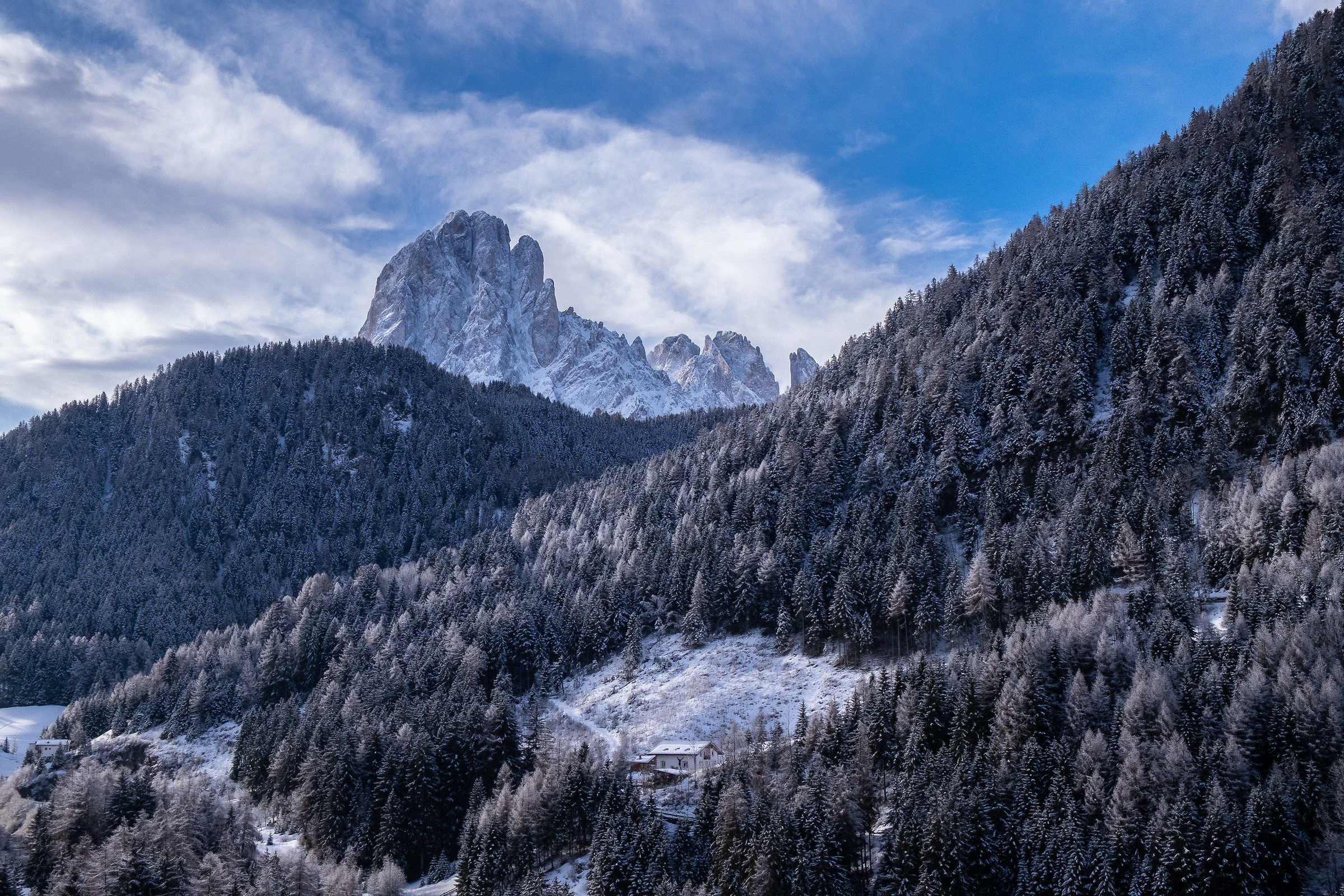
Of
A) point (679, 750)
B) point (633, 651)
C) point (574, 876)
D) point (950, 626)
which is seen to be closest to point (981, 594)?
point (950, 626)

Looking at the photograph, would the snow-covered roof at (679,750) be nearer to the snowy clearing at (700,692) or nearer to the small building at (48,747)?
the snowy clearing at (700,692)

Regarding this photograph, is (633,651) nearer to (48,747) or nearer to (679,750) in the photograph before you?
(679,750)

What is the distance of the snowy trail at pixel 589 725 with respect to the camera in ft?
331

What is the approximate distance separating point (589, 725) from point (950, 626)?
4698 centimetres

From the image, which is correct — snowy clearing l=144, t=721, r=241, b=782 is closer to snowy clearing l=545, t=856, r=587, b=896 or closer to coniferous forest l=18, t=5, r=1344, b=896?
coniferous forest l=18, t=5, r=1344, b=896

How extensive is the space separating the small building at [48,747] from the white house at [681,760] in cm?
9628

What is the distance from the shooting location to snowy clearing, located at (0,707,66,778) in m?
139

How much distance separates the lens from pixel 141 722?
A: 13688 centimetres

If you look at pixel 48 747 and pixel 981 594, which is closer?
pixel 981 594

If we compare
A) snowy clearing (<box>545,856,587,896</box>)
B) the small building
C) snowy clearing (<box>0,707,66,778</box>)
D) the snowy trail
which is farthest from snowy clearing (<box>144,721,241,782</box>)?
snowy clearing (<box>545,856,587,896</box>)

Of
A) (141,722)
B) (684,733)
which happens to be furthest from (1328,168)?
(141,722)

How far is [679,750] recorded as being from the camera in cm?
9181

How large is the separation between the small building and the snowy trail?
77.3 meters

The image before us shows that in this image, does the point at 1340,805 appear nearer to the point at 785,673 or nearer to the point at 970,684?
the point at 970,684
